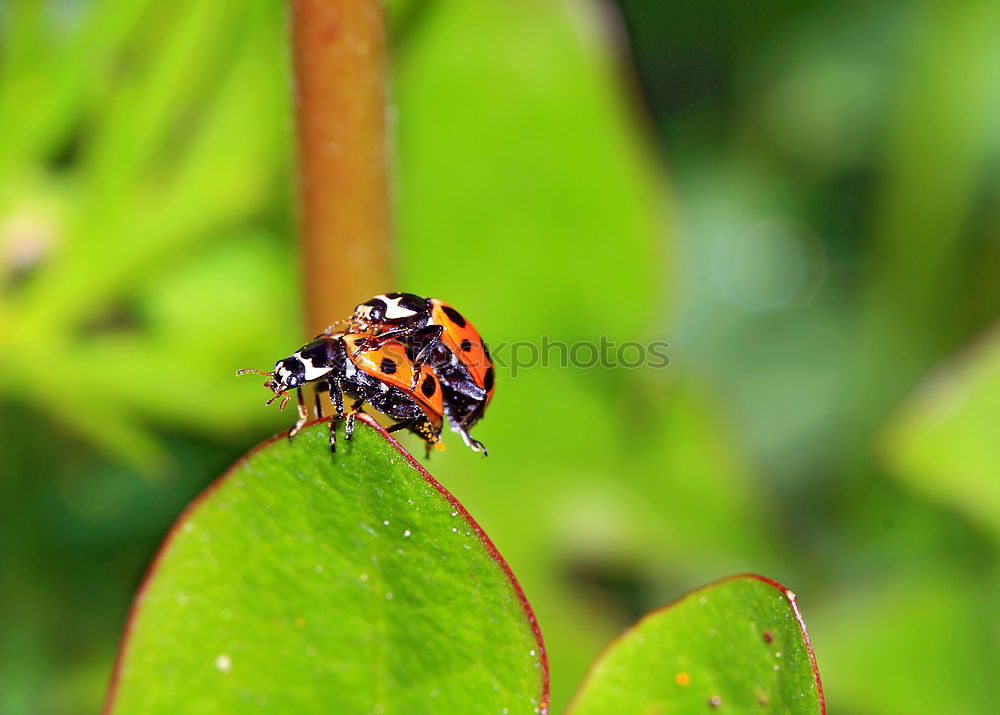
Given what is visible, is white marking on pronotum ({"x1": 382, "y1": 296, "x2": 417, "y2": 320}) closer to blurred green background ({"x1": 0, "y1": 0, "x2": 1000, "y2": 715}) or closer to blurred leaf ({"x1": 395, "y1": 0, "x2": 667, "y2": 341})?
blurred green background ({"x1": 0, "y1": 0, "x2": 1000, "y2": 715})

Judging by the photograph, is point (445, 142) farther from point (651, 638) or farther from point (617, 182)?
point (651, 638)

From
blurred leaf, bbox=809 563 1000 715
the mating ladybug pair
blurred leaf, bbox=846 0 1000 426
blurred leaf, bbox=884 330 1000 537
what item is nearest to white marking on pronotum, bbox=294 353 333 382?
the mating ladybug pair

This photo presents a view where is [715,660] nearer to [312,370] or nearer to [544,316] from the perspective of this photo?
[312,370]

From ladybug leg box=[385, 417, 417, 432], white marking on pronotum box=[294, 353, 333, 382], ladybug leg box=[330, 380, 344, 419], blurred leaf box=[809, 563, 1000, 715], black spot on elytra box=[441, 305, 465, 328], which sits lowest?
blurred leaf box=[809, 563, 1000, 715]

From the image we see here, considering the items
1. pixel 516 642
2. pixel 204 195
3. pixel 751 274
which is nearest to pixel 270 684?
pixel 516 642

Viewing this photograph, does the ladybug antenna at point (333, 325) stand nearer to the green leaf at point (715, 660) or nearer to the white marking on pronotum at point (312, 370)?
the white marking on pronotum at point (312, 370)

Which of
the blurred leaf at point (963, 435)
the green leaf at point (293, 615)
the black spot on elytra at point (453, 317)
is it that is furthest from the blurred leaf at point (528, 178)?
the green leaf at point (293, 615)
